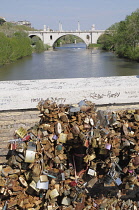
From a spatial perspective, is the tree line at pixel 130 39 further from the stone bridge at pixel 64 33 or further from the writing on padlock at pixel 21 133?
the stone bridge at pixel 64 33

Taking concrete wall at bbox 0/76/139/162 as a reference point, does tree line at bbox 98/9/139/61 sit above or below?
above

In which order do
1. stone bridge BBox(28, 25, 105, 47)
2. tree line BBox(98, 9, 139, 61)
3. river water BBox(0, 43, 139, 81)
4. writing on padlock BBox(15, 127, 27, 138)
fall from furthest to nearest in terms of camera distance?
stone bridge BBox(28, 25, 105, 47) < tree line BBox(98, 9, 139, 61) < river water BBox(0, 43, 139, 81) < writing on padlock BBox(15, 127, 27, 138)

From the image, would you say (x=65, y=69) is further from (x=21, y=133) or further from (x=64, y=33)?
(x=64, y=33)

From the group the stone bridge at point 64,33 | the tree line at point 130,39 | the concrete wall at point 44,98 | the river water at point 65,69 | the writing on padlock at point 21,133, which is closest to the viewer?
the writing on padlock at point 21,133

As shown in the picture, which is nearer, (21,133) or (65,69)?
(21,133)

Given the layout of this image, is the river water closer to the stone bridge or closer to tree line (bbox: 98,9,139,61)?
tree line (bbox: 98,9,139,61)

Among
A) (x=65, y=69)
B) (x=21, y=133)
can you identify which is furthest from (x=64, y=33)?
(x=21, y=133)

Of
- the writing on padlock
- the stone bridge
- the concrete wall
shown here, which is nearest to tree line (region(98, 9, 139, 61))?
the concrete wall

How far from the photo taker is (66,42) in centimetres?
8425

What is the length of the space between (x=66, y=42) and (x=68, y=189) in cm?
8572

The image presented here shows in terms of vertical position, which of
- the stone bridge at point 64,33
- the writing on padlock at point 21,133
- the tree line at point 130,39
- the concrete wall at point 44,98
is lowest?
the writing on padlock at point 21,133

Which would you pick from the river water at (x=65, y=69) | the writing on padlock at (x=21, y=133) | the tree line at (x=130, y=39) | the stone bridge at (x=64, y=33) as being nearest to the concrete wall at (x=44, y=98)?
the writing on padlock at (x=21, y=133)

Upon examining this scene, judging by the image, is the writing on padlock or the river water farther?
the river water

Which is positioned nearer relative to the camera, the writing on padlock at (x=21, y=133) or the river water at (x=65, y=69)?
the writing on padlock at (x=21, y=133)
